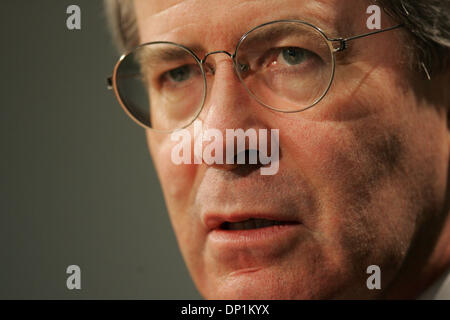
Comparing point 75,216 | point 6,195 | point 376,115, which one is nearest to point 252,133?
point 376,115

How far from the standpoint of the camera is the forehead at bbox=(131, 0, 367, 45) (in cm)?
88

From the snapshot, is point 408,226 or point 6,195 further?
point 6,195

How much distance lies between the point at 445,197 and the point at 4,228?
3.28ft

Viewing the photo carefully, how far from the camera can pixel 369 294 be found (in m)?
0.96

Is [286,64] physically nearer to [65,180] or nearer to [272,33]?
[272,33]

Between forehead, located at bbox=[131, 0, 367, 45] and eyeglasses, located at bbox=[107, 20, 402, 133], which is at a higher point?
forehead, located at bbox=[131, 0, 367, 45]

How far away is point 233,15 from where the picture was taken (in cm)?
91

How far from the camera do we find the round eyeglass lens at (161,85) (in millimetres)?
1010

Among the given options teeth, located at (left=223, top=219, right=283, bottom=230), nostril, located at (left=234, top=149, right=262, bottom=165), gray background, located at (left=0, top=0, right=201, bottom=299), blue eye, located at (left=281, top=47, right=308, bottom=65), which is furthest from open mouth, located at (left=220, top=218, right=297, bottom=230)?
gray background, located at (left=0, top=0, right=201, bottom=299)

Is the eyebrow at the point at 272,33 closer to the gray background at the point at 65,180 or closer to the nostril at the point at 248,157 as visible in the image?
the nostril at the point at 248,157

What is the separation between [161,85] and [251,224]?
33 cm

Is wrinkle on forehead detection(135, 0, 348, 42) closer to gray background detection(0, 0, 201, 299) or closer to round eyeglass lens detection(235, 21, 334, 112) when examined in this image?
round eyeglass lens detection(235, 21, 334, 112)

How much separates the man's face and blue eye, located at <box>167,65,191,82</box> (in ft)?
0.33

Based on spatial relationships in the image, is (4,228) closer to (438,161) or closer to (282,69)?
(282,69)
